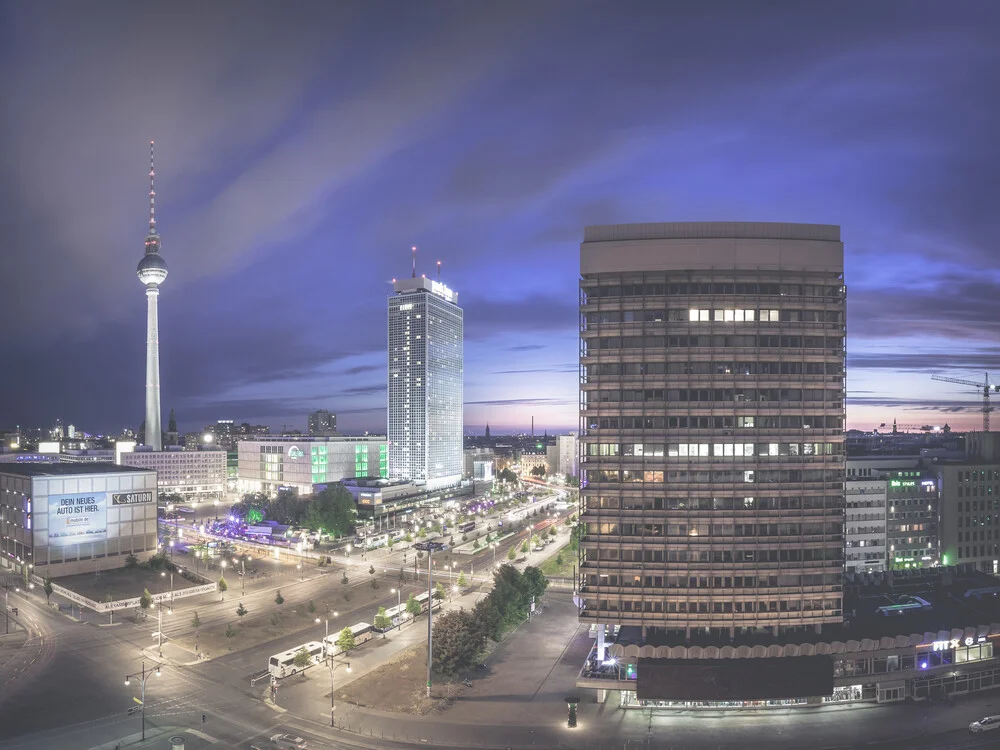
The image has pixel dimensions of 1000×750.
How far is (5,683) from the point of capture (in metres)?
74.7

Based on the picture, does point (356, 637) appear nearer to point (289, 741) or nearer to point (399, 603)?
point (399, 603)

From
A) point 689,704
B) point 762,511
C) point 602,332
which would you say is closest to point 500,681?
point 689,704

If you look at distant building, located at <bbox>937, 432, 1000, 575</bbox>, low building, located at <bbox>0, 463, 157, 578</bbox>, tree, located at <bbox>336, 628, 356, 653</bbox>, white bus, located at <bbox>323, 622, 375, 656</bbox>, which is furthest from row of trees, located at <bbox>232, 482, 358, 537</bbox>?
distant building, located at <bbox>937, 432, 1000, 575</bbox>

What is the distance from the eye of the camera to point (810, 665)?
7194 cm

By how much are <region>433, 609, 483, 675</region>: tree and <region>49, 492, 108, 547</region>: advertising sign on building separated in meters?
88.6

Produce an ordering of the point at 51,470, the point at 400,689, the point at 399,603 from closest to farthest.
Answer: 1. the point at 400,689
2. the point at 399,603
3. the point at 51,470

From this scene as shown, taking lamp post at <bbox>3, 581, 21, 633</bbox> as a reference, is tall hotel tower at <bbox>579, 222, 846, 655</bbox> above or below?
above

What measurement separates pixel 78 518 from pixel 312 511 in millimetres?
53697

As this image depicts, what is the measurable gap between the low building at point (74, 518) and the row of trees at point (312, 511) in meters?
40.1

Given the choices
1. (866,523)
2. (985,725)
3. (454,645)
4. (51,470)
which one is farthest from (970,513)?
(51,470)

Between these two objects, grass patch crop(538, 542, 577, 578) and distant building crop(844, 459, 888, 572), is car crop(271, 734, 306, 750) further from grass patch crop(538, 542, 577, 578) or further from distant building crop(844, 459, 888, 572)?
distant building crop(844, 459, 888, 572)

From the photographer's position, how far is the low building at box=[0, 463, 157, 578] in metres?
124

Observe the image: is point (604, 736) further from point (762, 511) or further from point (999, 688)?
point (999, 688)

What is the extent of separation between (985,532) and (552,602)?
92.9 meters
